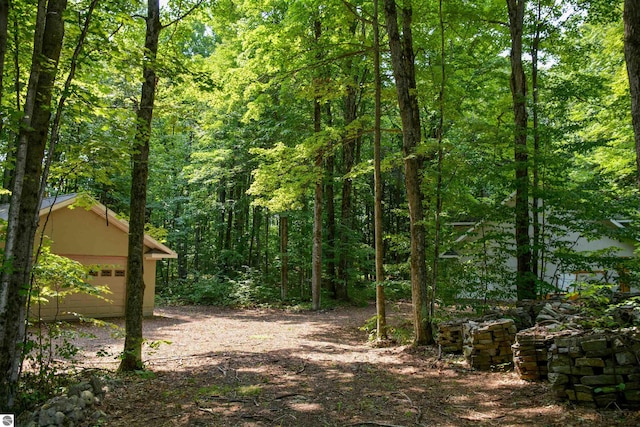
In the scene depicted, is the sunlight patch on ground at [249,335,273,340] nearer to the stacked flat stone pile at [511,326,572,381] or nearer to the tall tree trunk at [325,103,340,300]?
the stacked flat stone pile at [511,326,572,381]

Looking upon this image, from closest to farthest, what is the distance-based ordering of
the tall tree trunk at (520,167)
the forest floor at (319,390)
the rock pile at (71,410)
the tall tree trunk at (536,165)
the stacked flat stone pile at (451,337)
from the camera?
the rock pile at (71,410) < the forest floor at (319,390) < the stacked flat stone pile at (451,337) < the tall tree trunk at (536,165) < the tall tree trunk at (520,167)

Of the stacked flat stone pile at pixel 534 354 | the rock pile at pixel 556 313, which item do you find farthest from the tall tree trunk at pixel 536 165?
the stacked flat stone pile at pixel 534 354

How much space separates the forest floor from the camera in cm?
436

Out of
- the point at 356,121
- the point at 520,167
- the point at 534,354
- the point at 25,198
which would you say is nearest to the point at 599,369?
the point at 534,354

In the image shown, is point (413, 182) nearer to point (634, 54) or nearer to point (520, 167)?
point (520, 167)

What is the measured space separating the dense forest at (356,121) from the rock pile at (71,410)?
56cm

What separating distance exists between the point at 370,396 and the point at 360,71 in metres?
13.4

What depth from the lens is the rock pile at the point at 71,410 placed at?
400 cm

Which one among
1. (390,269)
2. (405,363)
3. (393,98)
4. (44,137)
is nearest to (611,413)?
(405,363)

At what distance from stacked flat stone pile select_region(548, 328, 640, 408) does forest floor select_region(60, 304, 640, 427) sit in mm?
162

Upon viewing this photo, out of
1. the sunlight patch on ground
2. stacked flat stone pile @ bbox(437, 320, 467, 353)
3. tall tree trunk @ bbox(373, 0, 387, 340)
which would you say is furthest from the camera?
the sunlight patch on ground

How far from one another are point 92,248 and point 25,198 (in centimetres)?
1048

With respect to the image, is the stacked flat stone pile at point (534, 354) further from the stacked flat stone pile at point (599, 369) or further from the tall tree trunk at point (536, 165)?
the tall tree trunk at point (536, 165)

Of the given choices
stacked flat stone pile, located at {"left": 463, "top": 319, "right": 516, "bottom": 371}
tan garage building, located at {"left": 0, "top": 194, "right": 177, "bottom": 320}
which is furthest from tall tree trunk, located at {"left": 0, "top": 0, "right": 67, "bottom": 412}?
tan garage building, located at {"left": 0, "top": 194, "right": 177, "bottom": 320}
